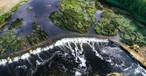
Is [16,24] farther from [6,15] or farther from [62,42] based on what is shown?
[62,42]

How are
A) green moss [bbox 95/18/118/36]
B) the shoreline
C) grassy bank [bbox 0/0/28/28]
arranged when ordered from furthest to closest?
grassy bank [bbox 0/0/28/28] < green moss [bbox 95/18/118/36] < the shoreline

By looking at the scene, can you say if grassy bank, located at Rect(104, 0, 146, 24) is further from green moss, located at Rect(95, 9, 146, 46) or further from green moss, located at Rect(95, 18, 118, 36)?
green moss, located at Rect(95, 18, 118, 36)

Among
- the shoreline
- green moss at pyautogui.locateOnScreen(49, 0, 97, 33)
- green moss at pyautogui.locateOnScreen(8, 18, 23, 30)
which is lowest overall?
the shoreline

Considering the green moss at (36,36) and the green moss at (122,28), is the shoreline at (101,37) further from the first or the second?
the green moss at (122,28)

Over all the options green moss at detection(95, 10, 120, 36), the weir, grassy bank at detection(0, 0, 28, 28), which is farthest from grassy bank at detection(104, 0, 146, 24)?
grassy bank at detection(0, 0, 28, 28)

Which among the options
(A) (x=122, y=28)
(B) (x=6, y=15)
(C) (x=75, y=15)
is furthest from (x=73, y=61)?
(B) (x=6, y=15)

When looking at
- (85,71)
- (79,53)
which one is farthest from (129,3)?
(85,71)

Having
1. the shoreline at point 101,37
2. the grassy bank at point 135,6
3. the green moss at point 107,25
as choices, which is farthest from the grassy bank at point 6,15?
the grassy bank at point 135,6
